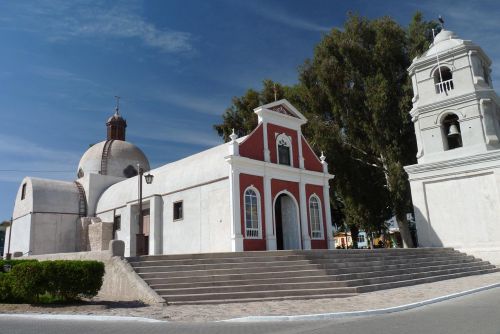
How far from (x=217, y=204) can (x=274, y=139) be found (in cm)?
495

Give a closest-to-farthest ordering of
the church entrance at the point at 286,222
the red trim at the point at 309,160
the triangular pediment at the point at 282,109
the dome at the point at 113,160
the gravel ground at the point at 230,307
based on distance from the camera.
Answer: the gravel ground at the point at 230,307
the church entrance at the point at 286,222
the triangular pediment at the point at 282,109
the red trim at the point at 309,160
the dome at the point at 113,160

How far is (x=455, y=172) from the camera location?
2241 centimetres

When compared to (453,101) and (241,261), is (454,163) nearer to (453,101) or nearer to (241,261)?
(453,101)

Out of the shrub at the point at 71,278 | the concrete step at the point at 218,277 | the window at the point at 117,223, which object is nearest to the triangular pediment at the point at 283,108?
the concrete step at the point at 218,277

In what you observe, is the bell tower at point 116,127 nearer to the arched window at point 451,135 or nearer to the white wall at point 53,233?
the white wall at point 53,233

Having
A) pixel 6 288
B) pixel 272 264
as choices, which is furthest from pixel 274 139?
pixel 6 288

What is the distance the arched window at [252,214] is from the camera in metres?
19.5

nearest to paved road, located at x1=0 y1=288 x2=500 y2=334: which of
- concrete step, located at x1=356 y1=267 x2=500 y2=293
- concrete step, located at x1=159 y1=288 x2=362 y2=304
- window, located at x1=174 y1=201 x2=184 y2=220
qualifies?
concrete step, located at x1=159 y1=288 x2=362 y2=304

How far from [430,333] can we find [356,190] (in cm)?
2213

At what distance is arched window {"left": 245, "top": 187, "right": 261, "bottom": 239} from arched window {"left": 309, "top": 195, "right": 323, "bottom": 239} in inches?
150

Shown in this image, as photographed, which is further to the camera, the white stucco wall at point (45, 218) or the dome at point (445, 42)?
the white stucco wall at point (45, 218)

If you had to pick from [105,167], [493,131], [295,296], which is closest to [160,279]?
[295,296]

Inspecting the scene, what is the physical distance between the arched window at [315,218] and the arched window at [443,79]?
969 centimetres

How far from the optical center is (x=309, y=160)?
78.5 ft
